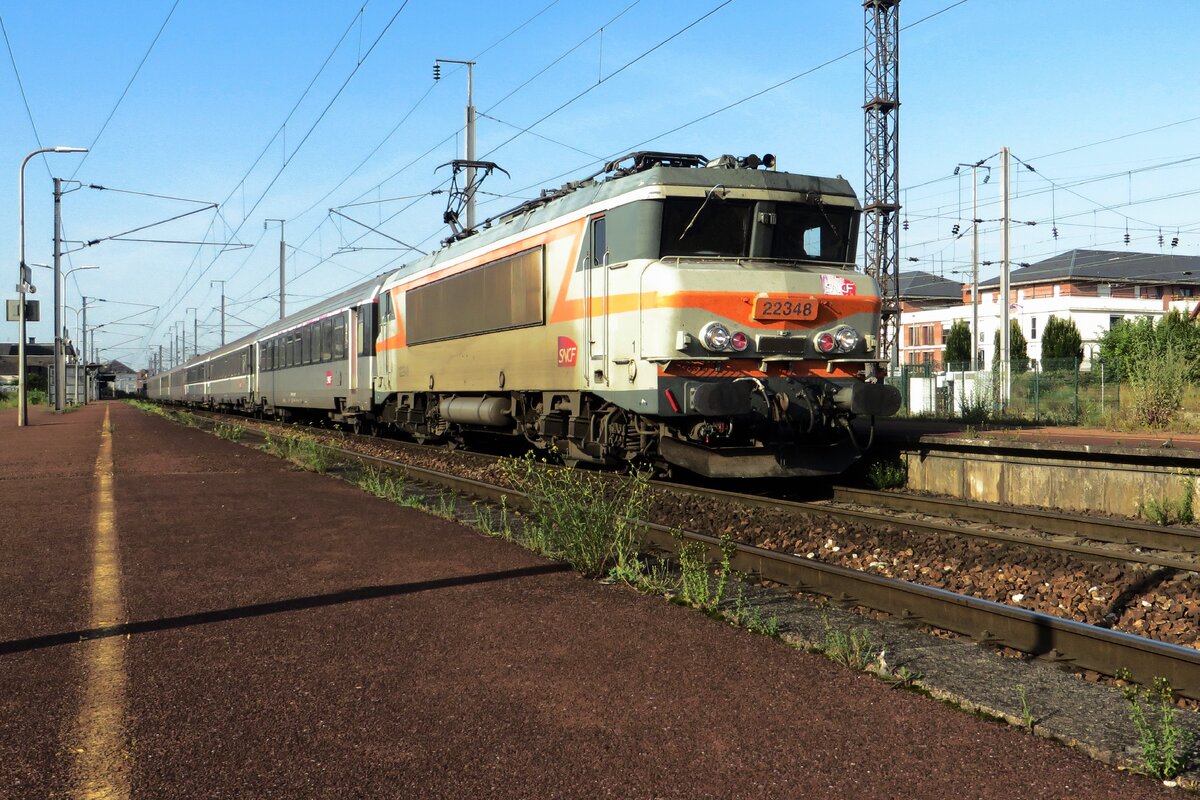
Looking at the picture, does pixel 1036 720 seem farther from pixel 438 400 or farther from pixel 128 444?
pixel 128 444

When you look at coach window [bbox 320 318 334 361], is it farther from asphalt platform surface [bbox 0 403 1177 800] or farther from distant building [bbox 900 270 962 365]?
distant building [bbox 900 270 962 365]

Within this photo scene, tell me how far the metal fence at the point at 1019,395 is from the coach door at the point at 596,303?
12931mm

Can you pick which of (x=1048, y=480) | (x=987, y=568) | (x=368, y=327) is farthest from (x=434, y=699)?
(x=368, y=327)

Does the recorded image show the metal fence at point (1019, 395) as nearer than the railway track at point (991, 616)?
No

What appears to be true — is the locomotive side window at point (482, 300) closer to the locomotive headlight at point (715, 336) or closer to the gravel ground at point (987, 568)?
the locomotive headlight at point (715, 336)

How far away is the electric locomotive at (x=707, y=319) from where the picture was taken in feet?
32.9

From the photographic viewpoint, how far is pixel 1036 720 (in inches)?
158

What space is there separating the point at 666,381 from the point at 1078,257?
7389cm

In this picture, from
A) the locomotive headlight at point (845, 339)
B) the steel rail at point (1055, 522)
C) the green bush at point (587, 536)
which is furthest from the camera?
the locomotive headlight at point (845, 339)

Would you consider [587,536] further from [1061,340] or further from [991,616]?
[1061,340]

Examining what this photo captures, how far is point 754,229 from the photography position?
1066 cm

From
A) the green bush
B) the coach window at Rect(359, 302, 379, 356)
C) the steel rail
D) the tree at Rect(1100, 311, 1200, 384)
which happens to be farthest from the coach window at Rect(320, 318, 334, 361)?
the tree at Rect(1100, 311, 1200, 384)

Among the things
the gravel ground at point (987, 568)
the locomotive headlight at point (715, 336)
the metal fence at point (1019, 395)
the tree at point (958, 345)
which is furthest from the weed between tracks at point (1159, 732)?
the tree at point (958, 345)

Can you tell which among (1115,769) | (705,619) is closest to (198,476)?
(705,619)
